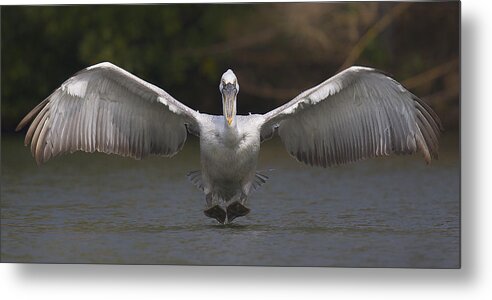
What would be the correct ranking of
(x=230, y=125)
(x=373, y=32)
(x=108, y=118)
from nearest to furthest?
(x=373, y=32), (x=230, y=125), (x=108, y=118)

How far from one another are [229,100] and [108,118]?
0.55 meters

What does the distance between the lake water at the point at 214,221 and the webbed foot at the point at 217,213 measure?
0.07ft

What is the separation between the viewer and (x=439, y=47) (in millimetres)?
4652

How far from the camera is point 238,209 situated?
484cm

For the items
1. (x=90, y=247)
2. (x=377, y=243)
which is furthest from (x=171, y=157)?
(x=377, y=243)

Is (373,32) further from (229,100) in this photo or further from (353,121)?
(229,100)

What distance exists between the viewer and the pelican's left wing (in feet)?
15.6

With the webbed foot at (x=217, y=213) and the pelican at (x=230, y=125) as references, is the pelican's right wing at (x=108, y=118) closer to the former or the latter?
the pelican at (x=230, y=125)

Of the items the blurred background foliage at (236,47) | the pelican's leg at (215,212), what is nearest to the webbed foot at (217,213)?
the pelican's leg at (215,212)

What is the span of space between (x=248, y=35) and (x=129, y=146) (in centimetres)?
70

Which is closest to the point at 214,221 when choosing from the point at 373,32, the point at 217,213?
the point at 217,213

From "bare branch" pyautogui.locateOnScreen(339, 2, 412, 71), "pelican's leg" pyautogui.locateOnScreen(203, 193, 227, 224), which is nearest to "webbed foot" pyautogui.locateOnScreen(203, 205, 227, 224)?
"pelican's leg" pyautogui.locateOnScreen(203, 193, 227, 224)

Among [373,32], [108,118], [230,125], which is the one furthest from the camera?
[108,118]

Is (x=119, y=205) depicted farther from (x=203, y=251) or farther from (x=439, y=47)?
(x=439, y=47)
